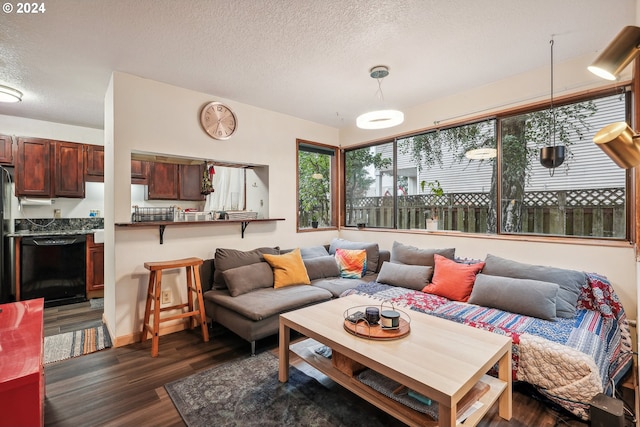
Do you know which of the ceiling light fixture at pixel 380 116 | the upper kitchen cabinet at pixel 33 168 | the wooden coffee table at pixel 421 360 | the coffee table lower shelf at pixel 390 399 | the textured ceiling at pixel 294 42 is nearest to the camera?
the wooden coffee table at pixel 421 360

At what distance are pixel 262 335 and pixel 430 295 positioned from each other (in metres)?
1.67

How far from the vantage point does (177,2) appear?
6.28ft

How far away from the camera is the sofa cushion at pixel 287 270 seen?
3293 mm

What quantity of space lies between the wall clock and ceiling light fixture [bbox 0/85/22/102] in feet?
6.29

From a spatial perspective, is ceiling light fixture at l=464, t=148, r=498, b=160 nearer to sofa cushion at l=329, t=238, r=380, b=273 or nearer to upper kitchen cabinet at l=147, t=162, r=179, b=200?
sofa cushion at l=329, t=238, r=380, b=273

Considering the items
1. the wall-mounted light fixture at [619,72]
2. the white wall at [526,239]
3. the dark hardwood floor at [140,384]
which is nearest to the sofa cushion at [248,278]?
the dark hardwood floor at [140,384]

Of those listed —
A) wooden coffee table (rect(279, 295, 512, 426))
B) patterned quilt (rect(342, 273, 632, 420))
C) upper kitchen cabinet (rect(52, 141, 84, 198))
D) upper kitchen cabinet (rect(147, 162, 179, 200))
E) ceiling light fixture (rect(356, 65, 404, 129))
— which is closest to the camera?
wooden coffee table (rect(279, 295, 512, 426))

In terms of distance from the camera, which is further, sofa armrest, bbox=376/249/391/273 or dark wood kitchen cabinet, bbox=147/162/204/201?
dark wood kitchen cabinet, bbox=147/162/204/201

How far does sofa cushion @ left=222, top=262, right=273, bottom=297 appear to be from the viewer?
2.98 meters

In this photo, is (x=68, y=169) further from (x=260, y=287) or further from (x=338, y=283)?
(x=338, y=283)

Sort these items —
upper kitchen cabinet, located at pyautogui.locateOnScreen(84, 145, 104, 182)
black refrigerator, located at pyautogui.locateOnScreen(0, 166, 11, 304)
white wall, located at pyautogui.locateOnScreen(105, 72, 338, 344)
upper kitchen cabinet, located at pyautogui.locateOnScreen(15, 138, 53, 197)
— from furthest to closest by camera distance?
upper kitchen cabinet, located at pyautogui.locateOnScreen(84, 145, 104, 182)
upper kitchen cabinet, located at pyautogui.locateOnScreen(15, 138, 53, 197)
black refrigerator, located at pyautogui.locateOnScreen(0, 166, 11, 304)
white wall, located at pyautogui.locateOnScreen(105, 72, 338, 344)

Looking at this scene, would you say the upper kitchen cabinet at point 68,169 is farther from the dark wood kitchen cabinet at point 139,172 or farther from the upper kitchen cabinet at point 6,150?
the dark wood kitchen cabinet at point 139,172

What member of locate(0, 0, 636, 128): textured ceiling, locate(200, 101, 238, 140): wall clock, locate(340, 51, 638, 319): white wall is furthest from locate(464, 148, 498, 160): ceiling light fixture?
locate(200, 101, 238, 140): wall clock

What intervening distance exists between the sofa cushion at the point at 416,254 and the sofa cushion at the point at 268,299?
99cm
